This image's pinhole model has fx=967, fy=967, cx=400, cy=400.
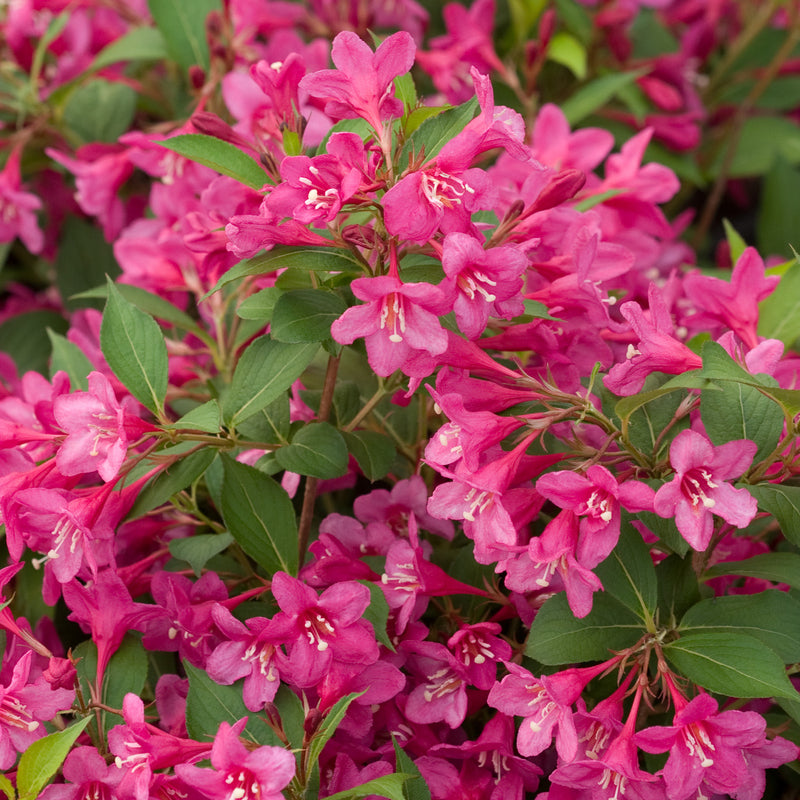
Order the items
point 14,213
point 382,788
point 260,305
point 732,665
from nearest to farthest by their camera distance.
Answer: point 382,788, point 732,665, point 260,305, point 14,213

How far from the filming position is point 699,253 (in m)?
2.16

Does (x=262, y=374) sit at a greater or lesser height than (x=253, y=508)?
greater

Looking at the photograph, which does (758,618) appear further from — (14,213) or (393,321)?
(14,213)

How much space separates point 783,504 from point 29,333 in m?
1.34

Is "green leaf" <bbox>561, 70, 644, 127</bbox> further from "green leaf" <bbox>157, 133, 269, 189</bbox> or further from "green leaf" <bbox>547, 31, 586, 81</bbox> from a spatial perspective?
"green leaf" <bbox>157, 133, 269, 189</bbox>

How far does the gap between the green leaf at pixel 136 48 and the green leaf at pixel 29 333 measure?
1.45ft

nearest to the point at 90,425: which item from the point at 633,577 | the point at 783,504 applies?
the point at 633,577

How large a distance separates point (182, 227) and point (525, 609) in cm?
65

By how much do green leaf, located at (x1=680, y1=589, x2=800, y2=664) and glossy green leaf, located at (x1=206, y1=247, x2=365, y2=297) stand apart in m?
0.48

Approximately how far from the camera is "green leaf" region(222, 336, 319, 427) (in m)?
0.98

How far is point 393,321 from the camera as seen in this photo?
826mm

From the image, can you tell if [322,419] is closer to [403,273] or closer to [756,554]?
[403,273]

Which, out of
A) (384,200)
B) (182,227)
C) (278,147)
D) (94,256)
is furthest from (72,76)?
(384,200)

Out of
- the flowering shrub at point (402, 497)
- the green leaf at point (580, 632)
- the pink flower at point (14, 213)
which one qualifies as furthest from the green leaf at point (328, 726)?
the pink flower at point (14, 213)
